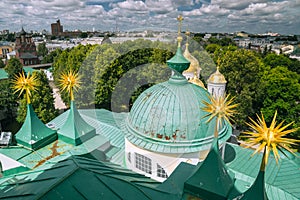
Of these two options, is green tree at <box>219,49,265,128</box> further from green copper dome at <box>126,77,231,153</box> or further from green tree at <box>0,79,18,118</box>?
green tree at <box>0,79,18,118</box>

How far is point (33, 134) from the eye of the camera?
40.7 ft

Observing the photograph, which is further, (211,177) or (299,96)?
(299,96)

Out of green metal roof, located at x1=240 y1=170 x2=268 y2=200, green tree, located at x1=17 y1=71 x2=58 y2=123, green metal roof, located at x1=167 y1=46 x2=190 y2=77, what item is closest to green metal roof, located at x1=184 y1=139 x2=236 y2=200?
green metal roof, located at x1=240 y1=170 x2=268 y2=200

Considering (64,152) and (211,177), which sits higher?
(211,177)

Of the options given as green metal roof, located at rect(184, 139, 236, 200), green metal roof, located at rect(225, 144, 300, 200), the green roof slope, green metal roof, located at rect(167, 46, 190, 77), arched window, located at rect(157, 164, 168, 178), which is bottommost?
green metal roof, located at rect(225, 144, 300, 200)

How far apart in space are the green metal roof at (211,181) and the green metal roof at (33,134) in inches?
366

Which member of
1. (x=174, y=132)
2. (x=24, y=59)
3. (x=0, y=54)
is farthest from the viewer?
(x=0, y=54)

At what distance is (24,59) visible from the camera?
56.5 metres

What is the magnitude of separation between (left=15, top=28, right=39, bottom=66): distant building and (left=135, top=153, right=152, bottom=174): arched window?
188 feet

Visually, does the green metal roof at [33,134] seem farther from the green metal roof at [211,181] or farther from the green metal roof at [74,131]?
the green metal roof at [211,181]

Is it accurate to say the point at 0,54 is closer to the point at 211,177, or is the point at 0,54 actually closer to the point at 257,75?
the point at 257,75

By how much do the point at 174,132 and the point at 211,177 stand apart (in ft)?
8.81

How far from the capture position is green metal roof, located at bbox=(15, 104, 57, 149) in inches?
483

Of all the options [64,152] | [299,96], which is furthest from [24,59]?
[299,96]
